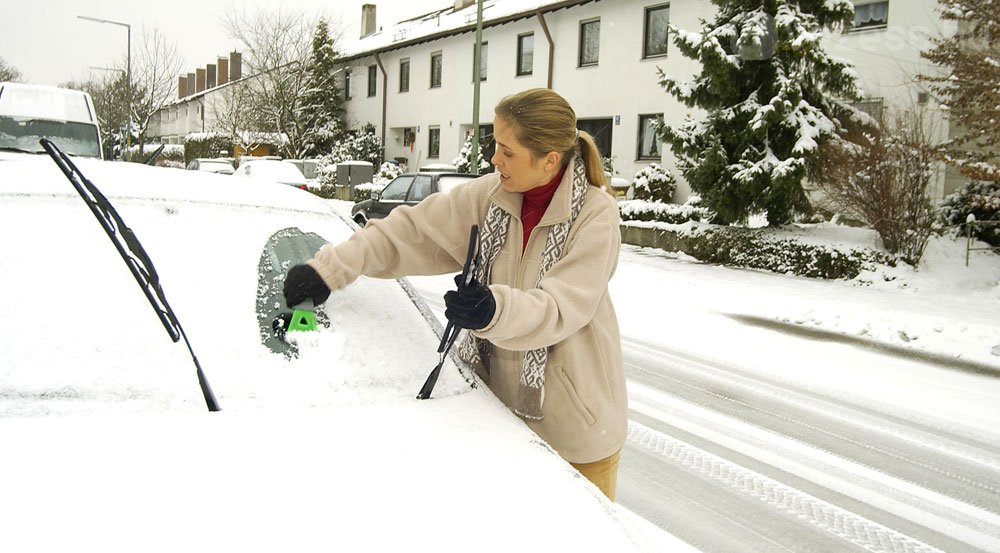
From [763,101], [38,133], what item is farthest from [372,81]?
[763,101]

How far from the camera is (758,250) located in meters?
13.7

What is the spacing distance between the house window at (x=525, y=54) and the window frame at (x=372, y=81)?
446 inches

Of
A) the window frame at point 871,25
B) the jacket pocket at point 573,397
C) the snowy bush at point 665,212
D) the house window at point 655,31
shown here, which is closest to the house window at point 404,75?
the house window at point 655,31

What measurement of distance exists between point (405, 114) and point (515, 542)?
112ft

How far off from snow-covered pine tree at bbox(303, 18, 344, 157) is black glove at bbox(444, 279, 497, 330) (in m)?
38.0

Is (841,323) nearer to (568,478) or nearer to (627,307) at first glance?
(627,307)

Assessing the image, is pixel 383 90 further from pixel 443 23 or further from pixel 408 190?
pixel 408 190

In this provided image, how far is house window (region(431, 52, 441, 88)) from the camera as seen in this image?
32.5 meters

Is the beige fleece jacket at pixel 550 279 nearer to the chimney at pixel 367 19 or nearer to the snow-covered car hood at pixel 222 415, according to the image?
the snow-covered car hood at pixel 222 415

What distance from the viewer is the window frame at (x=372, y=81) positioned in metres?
37.3

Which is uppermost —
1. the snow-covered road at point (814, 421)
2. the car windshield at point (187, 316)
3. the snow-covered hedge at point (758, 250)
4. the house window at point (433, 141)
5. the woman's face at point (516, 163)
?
the house window at point (433, 141)

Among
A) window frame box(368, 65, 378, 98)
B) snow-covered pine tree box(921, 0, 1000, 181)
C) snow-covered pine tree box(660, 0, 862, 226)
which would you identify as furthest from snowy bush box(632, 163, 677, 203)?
window frame box(368, 65, 378, 98)

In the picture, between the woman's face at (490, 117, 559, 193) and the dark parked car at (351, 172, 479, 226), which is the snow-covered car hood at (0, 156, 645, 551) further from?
the dark parked car at (351, 172, 479, 226)

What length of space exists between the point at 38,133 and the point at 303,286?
13.1 metres
